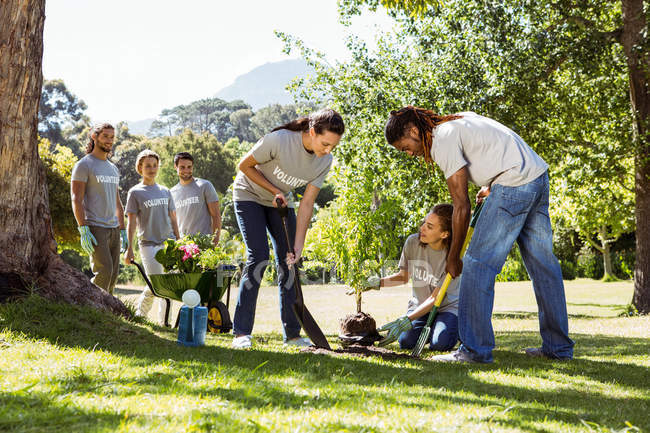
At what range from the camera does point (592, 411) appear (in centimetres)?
262

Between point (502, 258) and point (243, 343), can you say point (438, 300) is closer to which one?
point (502, 258)

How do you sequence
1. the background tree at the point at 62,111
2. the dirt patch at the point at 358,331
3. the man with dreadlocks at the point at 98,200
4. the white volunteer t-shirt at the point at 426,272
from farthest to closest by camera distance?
the background tree at the point at 62,111, the man with dreadlocks at the point at 98,200, the white volunteer t-shirt at the point at 426,272, the dirt patch at the point at 358,331

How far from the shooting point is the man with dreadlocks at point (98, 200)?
5.72m

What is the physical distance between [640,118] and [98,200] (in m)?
8.63

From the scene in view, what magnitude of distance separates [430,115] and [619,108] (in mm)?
8898

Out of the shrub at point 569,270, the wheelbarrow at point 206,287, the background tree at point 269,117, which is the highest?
the background tree at point 269,117

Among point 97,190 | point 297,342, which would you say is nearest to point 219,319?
point 297,342

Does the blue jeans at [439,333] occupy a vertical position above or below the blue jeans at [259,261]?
below

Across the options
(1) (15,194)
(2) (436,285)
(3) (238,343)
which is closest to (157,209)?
(1) (15,194)

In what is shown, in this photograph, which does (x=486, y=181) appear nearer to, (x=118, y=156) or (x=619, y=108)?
(x=619, y=108)

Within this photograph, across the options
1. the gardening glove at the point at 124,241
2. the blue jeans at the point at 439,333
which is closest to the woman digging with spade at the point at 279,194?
the blue jeans at the point at 439,333

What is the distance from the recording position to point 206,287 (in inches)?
215

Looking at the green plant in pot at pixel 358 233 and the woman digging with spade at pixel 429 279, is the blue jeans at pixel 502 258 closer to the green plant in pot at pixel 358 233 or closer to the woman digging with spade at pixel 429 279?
the woman digging with spade at pixel 429 279

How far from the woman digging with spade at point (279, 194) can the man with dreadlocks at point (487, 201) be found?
0.74m
